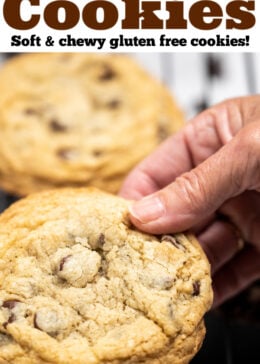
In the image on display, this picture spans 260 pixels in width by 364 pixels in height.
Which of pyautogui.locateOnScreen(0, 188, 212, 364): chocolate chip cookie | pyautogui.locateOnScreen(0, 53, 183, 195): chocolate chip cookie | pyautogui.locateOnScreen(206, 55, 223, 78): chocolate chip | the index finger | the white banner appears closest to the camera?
pyautogui.locateOnScreen(0, 188, 212, 364): chocolate chip cookie

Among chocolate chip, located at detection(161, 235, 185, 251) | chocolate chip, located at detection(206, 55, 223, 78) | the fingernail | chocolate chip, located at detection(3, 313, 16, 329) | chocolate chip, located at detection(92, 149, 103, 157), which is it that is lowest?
chocolate chip, located at detection(3, 313, 16, 329)

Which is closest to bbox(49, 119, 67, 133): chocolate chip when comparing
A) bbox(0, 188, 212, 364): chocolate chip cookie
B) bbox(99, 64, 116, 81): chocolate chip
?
bbox(99, 64, 116, 81): chocolate chip

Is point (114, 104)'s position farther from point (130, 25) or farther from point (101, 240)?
point (101, 240)

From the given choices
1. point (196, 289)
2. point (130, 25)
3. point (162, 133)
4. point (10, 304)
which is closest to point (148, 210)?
point (196, 289)

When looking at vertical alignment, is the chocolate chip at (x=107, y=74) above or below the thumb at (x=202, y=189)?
above

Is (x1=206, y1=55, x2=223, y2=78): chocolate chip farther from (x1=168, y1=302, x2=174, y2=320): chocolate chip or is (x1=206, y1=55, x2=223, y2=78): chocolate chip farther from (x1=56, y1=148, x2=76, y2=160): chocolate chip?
(x1=168, y1=302, x2=174, y2=320): chocolate chip

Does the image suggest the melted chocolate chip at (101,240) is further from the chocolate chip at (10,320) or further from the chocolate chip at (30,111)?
the chocolate chip at (30,111)

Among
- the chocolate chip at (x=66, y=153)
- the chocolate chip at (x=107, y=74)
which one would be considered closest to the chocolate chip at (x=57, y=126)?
the chocolate chip at (x=66, y=153)
